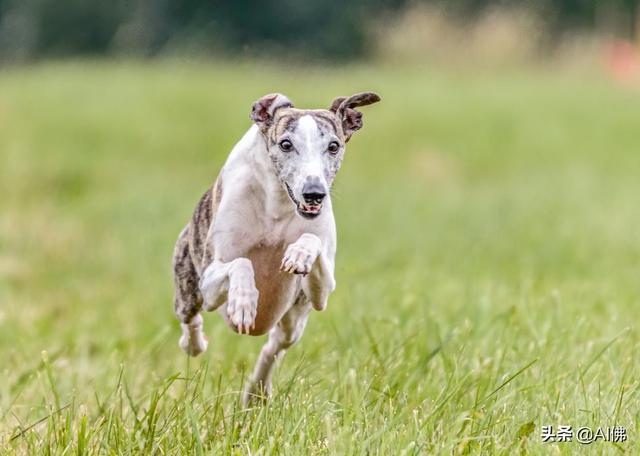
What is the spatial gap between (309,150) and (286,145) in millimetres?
86

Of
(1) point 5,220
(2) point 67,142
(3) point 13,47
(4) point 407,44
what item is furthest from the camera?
(3) point 13,47

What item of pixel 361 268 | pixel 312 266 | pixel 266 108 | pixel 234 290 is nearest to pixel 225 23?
pixel 361 268

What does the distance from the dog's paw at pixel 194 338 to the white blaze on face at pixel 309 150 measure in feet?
3.14

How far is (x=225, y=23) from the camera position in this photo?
33219 millimetres

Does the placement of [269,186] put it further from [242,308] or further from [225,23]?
[225,23]

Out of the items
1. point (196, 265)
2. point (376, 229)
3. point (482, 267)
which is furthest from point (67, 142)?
point (196, 265)

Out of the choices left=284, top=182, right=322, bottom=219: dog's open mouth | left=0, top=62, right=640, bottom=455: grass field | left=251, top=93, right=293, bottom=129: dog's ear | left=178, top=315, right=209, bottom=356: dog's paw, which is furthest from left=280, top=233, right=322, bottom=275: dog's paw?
left=178, top=315, right=209, bottom=356: dog's paw

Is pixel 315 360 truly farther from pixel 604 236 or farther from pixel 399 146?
pixel 399 146

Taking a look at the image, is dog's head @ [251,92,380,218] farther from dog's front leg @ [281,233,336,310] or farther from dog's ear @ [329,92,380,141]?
dog's front leg @ [281,233,336,310]

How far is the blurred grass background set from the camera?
12.9 feet

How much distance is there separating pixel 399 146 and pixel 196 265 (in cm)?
1180

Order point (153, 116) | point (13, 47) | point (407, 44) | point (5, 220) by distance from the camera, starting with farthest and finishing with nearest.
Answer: point (13, 47) < point (407, 44) < point (153, 116) < point (5, 220)

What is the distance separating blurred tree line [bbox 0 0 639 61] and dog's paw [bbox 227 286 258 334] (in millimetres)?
28260

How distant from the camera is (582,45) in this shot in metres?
29.6
